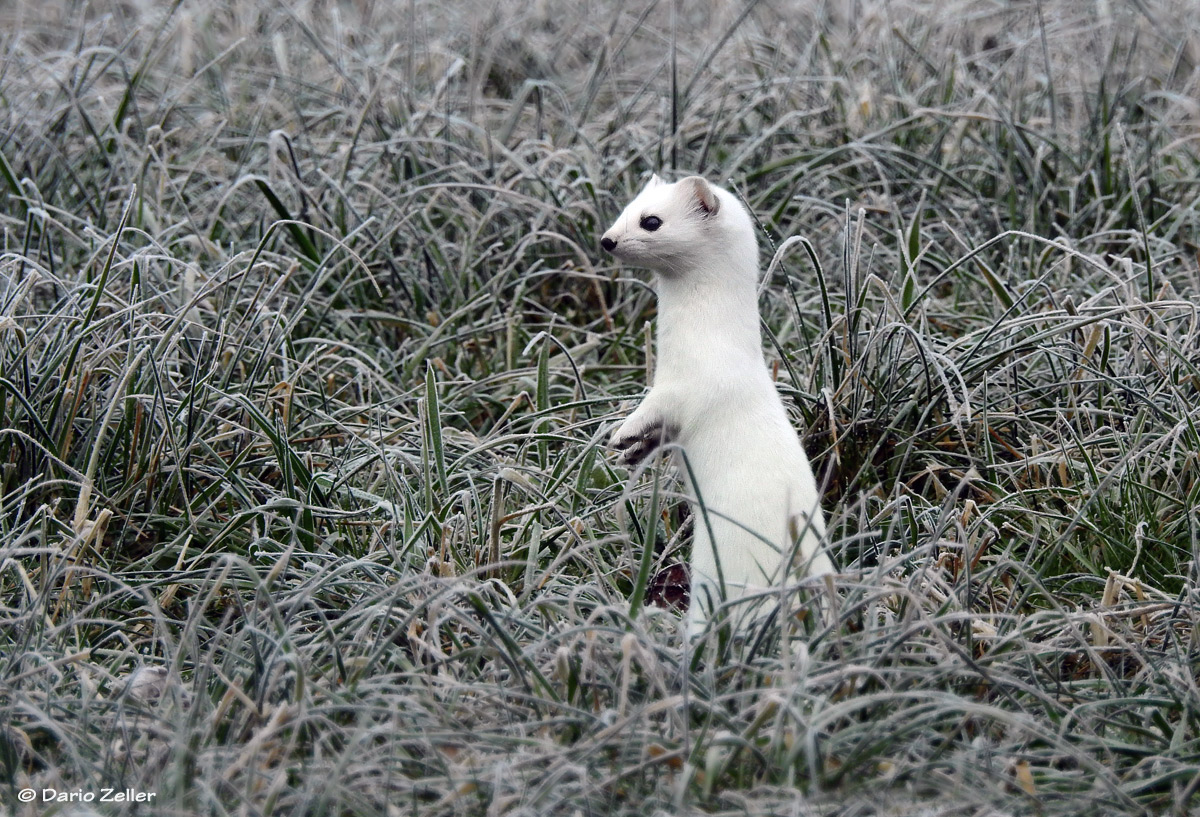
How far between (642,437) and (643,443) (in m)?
0.03

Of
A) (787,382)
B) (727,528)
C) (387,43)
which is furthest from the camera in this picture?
(387,43)

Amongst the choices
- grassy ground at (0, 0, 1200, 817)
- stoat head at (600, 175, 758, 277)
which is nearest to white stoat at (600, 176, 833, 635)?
stoat head at (600, 175, 758, 277)

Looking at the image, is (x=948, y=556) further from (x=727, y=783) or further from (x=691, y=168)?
(x=691, y=168)

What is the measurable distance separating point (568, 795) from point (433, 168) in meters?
3.34

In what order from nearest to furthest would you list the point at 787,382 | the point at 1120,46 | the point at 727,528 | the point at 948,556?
1. the point at 727,528
2. the point at 948,556
3. the point at 787,382
4. the point at 1120,46

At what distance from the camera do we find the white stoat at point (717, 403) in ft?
9.03

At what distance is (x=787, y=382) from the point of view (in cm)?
399

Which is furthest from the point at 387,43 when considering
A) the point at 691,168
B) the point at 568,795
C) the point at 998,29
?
the point at 568,795

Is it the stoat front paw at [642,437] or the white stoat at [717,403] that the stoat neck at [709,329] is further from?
the stoat front paw at [642,437]

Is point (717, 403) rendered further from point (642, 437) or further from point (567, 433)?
point (567, 433)

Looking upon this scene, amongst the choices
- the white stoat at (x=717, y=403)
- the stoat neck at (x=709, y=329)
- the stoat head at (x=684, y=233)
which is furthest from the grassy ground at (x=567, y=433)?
the stoat head at (x=684, y=233)

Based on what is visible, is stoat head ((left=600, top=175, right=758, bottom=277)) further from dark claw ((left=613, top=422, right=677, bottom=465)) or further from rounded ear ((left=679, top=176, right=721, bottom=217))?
dark claw ((left=613, top=422, right=677, bottom=465))

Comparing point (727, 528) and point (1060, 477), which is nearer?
point (727, 528)

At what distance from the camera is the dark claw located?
2889 millimetres
